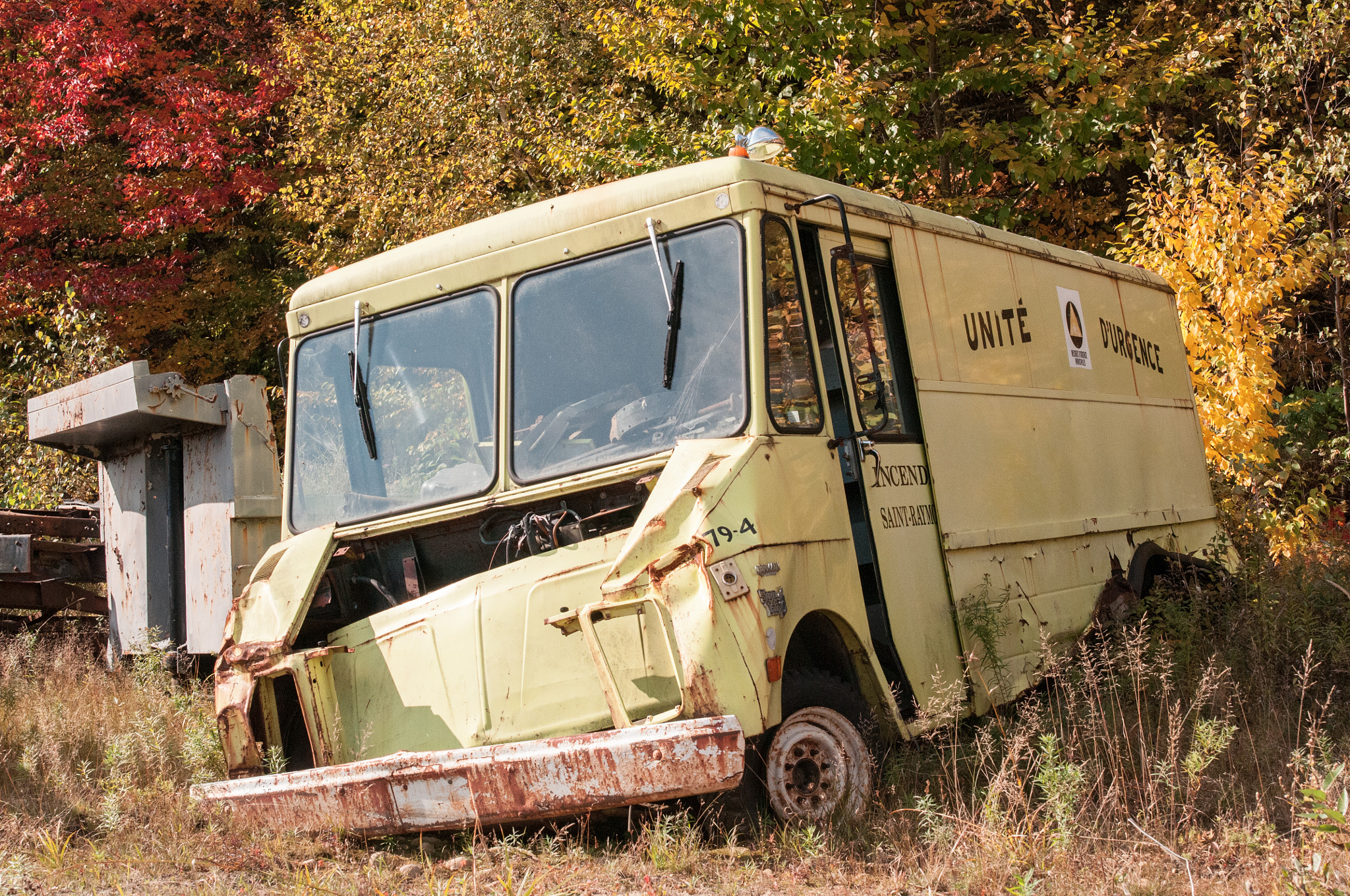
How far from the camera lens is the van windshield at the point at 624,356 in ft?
15.9

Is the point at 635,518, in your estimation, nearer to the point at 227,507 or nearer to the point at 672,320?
the point at 672,320

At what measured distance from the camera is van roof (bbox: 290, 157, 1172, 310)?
16.4 ft

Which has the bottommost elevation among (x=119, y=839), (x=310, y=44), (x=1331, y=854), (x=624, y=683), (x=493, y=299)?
(x=1331, y=854)

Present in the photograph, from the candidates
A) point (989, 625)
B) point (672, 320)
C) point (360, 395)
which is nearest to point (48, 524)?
point (360, 395)

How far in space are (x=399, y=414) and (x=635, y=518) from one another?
130 centimetres

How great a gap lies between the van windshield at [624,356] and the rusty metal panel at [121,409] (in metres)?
3.91

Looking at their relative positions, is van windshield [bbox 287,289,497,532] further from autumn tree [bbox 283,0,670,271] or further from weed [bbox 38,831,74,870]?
autumn tree [bbox 283,0,670,271]

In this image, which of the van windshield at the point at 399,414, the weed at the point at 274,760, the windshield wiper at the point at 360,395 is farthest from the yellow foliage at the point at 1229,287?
the weed at the point at 274,760

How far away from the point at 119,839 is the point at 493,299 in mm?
2767

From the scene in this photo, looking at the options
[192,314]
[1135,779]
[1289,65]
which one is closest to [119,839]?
[1135,779]

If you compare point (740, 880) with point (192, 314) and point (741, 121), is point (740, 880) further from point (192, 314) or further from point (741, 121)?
point (192, 314)

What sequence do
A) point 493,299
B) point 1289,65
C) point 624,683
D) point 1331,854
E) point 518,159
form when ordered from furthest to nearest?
point 518,159 → point 1289,65 → point 493,299 → point 624,683 → point 1331,854

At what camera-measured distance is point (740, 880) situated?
4184 millimetres

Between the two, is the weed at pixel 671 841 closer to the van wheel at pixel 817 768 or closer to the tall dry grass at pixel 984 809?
the tall dry grass at pixel 984 809
